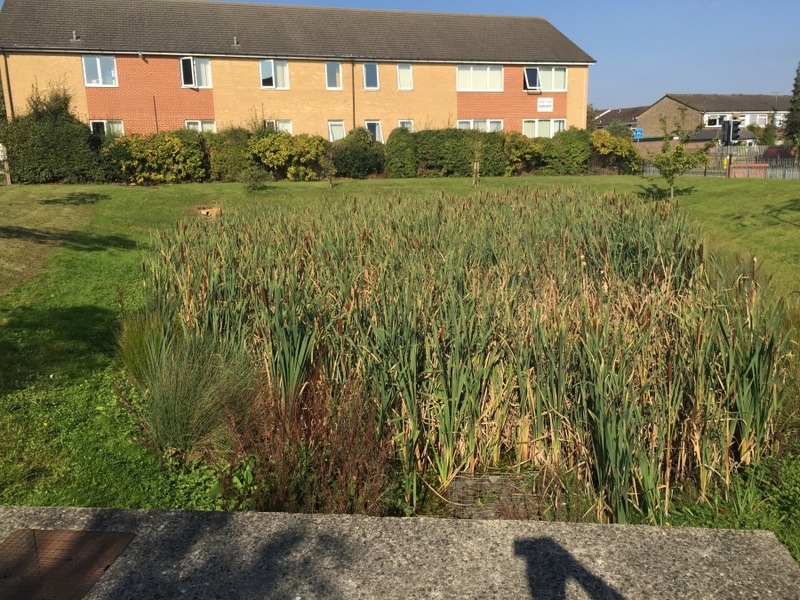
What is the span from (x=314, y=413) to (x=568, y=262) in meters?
3.64

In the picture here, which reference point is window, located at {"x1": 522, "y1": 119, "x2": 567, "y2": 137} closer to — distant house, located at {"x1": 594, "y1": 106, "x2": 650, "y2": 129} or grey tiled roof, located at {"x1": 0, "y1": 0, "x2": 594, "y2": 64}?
grey tiled roof, located at {"x1": 0, "y1": 0, "x2": 594, "y2": 64}

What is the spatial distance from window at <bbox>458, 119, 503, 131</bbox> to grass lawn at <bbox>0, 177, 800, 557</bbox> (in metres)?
16.2

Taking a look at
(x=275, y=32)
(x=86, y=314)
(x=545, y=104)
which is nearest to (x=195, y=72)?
(x=275, y=32)

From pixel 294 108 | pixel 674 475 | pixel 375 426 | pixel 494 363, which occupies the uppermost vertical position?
pixel 294 108

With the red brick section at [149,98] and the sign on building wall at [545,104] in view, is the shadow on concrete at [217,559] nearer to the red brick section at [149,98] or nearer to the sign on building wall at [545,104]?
the red brick section at [149,98]

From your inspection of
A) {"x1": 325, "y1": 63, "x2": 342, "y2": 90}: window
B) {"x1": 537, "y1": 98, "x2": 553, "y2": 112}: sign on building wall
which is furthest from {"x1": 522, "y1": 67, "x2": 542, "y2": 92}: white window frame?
{"x1": 325, "y1": 63, "x2": 342, "y2": 90}: window

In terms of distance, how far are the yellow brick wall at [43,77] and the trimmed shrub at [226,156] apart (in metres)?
6.31

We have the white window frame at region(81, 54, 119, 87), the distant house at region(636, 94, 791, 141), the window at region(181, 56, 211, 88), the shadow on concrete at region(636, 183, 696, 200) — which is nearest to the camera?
the shadow on concrete at region(636, 183, 696, 200)

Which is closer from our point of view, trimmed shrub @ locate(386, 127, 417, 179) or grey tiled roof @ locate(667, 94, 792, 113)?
trimmed shrub @ locate(386, 127, 417, 179)

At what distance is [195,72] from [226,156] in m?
6.52

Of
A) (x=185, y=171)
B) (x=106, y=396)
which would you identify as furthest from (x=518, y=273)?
(x=185, y=171)

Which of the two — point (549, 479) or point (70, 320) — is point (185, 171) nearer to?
point (70, 320)

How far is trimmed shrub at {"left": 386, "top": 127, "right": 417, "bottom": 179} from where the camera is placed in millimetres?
28094

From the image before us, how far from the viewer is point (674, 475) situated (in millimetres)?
4629
